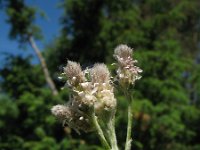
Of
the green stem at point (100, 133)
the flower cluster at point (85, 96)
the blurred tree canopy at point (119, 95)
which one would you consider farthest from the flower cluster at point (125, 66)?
the blurred tree canopy at point (119, 95)

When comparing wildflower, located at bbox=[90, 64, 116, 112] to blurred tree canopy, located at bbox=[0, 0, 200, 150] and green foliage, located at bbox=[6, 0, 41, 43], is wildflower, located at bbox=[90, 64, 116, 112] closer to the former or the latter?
blurred tree canopy, located at bbox=[0, 0, 200, 150]

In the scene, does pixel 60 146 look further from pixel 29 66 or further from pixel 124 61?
pixel 124 61

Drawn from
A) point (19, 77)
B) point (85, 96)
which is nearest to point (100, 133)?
point (85, 96)

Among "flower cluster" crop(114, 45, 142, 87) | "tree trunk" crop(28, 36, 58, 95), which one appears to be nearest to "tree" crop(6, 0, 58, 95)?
"tree trunk" crop(28, 36, 58, 95)

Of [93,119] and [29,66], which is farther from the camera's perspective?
[29,66]

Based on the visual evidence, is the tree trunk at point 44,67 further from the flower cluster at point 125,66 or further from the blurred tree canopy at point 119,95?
the flower cluster at point 125,66

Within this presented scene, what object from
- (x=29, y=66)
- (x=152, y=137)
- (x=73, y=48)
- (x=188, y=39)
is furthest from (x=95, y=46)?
(x=188, y=39)

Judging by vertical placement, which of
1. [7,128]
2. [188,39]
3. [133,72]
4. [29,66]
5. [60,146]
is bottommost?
[133,72]

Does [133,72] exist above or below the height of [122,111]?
below
